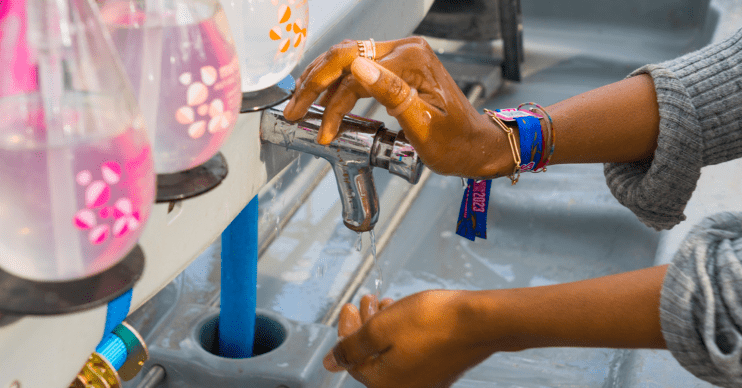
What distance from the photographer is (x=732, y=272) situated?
0.54 metres

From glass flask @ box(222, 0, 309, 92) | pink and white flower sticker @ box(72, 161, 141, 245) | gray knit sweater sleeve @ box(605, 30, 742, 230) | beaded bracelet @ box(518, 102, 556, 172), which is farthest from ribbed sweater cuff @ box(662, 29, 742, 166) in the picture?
pink and white flower sticker @ box(72, 161, 141, 245)

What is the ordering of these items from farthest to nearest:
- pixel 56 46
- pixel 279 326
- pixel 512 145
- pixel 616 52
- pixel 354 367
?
1. pixel 616 52
2. pixel 279 326
3. pixel 512 145
4. pixel 354 367
5. pixel 56 46

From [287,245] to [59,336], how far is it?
2.73 ft

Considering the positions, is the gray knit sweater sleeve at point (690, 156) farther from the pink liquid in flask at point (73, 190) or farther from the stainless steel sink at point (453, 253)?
the pink liquid in flask at point (73, 190)

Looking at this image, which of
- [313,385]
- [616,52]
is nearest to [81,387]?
[313,385]

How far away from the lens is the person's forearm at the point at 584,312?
1.91 feet

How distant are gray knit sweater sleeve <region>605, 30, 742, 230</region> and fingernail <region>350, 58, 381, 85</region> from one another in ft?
1.31

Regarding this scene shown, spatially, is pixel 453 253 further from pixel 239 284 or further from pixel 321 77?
pixel 321 77

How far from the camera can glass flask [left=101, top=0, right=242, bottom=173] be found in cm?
45

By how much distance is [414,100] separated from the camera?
71 centimetres

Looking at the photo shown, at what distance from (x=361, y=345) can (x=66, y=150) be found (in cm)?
41

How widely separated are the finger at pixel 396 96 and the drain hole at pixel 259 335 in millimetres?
403

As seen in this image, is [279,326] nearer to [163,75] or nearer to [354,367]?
[354,367]

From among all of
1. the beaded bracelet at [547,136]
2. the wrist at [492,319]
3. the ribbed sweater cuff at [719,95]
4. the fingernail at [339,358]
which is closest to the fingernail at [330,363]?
the fingernail at [339,358]
